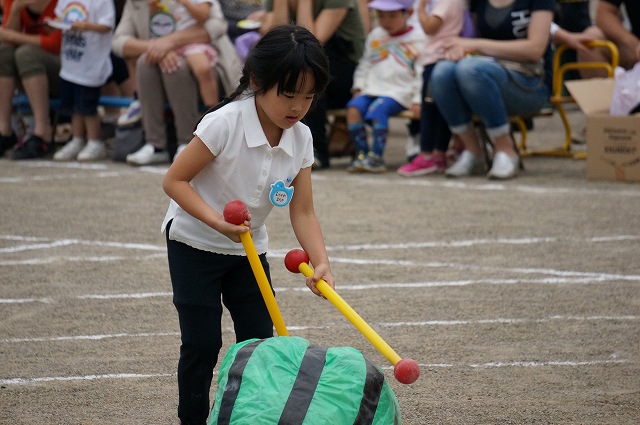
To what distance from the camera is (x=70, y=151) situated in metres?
9.06

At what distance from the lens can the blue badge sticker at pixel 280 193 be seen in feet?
9.75

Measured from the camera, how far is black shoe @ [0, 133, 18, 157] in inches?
362

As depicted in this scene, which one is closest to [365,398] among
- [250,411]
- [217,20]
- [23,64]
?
[250,411]

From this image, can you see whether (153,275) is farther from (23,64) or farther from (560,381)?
(23,64)

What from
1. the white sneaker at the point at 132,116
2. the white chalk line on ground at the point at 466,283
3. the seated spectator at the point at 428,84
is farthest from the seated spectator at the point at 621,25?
the white sneaker at the point at 132,116

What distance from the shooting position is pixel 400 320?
4.34m

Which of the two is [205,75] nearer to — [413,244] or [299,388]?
[413,244]

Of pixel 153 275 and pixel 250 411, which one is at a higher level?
pixel 250 411

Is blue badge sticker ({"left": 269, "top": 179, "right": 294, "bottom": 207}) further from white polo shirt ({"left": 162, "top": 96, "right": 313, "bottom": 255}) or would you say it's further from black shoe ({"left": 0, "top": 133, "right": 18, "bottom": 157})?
black shoe ({"left": 0, "top": 133, "right": 18, "bottom": 157})

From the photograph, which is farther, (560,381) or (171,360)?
(171,360)

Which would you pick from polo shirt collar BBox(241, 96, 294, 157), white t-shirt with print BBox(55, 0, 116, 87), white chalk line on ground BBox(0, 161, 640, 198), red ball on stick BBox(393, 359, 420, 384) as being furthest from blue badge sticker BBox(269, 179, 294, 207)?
white t-shirt with print BBox(55, 0, 116, 87)

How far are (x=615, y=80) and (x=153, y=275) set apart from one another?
387cm

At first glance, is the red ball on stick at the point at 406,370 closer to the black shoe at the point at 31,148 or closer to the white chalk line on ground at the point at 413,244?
the white chalk line on ground at the point at 413,244

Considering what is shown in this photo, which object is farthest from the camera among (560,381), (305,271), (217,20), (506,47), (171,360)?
(217,20)
